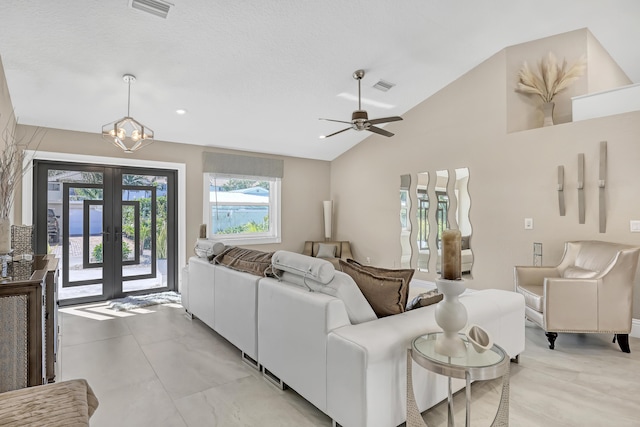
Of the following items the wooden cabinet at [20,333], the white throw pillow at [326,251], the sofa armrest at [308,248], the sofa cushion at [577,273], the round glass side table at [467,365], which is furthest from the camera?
the sofa armrest at [308,248]

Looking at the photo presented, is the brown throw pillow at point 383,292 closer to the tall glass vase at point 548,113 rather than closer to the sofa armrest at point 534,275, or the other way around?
the sofa armrest at point 534,275

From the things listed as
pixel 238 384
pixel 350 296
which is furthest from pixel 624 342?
pixel 238 384

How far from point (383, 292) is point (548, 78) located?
373 centimetres

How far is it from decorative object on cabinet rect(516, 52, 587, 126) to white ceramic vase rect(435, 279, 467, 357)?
3.50 m

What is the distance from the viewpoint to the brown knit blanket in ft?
2.83

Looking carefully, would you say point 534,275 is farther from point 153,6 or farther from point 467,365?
point 153,6

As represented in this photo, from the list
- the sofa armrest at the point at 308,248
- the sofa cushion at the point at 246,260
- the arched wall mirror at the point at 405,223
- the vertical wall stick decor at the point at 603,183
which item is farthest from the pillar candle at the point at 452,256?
the sofa armrest at the point at 308,248

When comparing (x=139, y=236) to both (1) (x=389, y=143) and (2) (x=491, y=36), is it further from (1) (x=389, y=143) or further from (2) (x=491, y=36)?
(2) (x=491, y=36)

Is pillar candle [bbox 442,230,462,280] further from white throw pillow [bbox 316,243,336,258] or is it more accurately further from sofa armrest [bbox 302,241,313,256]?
sofa armrest [bbox 302,241,313,256]

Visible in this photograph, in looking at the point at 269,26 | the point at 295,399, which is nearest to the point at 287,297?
the point at 295,399

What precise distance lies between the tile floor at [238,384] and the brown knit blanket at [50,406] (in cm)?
109

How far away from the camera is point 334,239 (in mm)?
6902

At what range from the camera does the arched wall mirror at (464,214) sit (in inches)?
183

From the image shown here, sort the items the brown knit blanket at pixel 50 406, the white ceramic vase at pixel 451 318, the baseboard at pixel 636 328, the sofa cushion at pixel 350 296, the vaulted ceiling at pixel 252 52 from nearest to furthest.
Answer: the brown knit blanket at pixel 50 406 < the white ceramic vase at pixel 451 318 < the sofa cushion at pixel 350 296 < the vaulted ceiling at pixel 252 52 < the baseboard at pixel 636 328
